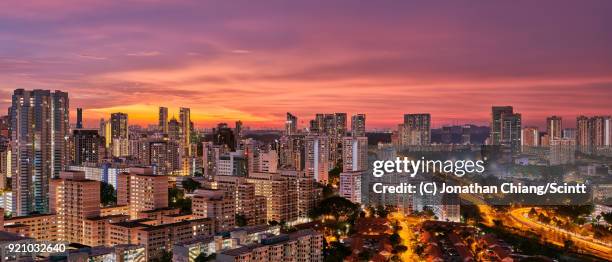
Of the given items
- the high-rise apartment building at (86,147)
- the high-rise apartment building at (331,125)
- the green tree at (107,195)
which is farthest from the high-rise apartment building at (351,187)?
the high-rise apartment building at (86,147)

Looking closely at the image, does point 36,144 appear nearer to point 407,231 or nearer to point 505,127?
point 407,231

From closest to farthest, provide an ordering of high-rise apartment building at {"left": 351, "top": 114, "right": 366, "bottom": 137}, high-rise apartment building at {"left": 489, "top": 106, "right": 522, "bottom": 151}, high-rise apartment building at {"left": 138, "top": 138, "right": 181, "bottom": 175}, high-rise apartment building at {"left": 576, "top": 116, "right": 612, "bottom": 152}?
high-rise apartment building at {"left": 576, "top": 116, "right": 612, "bottom": 152} → high-rise apartment building at {"left": 489, "top": 106, "right": 522, "bottom": 151} → high-rise apartment building at {"left": 138, "top": 138, "right": 181, "bottom": 175} → high-rise apartment building at {"left": 351, "top": 114, "right": 366, "bottom": 137}

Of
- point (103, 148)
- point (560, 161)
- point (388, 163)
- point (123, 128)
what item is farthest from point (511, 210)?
point (123, 128)

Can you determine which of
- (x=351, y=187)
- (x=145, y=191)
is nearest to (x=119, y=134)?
(x=145, y=191)

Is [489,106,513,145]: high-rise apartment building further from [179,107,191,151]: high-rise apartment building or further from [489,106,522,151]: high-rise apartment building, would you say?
[179,107,191,151]: high-rise apartment building

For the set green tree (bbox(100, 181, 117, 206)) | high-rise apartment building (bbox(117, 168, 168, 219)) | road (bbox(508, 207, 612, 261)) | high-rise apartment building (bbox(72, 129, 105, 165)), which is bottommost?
road (bbox(508, 207, 612, 261))

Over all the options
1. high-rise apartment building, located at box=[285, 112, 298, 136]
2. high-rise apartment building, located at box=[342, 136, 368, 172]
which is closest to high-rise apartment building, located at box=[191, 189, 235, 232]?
high-rise apartment building, located at box=[342, 136, 368, 172]
